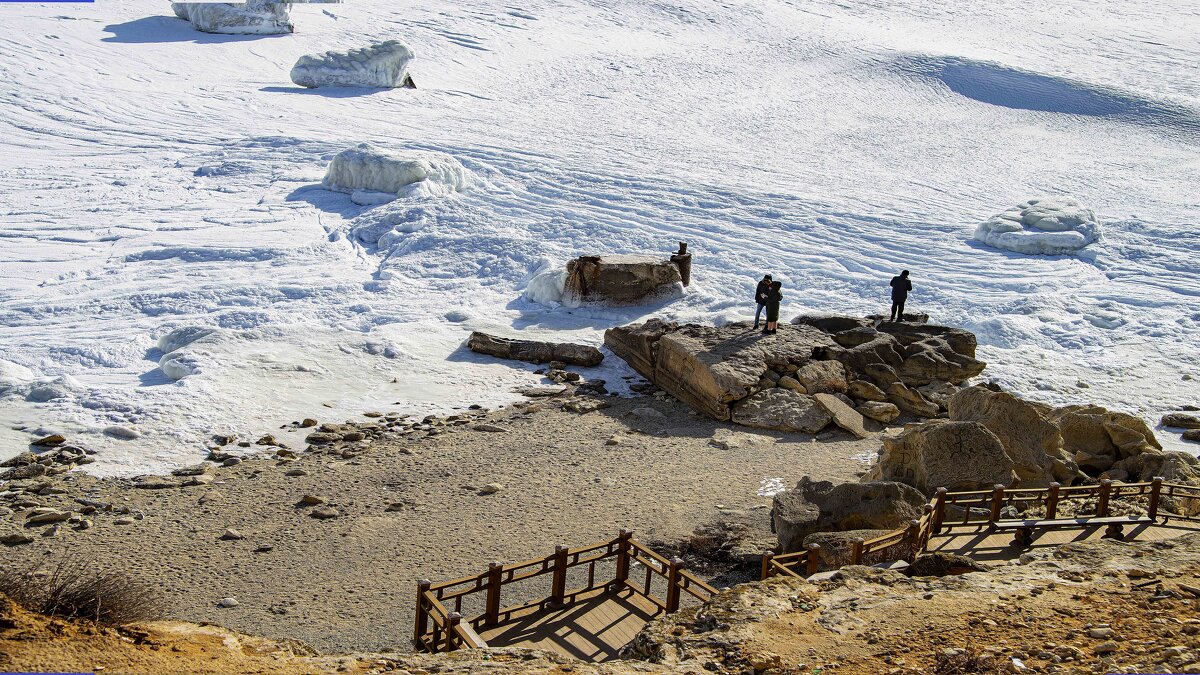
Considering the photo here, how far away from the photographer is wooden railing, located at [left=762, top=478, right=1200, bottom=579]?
9.34 metres

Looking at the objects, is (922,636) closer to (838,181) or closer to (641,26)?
(838,181)

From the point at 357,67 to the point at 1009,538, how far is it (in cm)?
2651

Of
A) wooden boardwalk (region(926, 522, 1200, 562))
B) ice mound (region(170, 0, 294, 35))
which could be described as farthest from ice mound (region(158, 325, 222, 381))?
ice mound (region(170, 0, 294, 35))

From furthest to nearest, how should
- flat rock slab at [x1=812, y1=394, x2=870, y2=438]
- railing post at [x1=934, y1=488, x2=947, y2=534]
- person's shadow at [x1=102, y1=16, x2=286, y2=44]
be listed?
person's shadow at [x1=102, y1=16, x2=286, y2=44] → flat rock slab at [x1=812, y1=394, x2=870, y2=438] → railing post at [x1=934, y1=488, x2=947, y2=534]

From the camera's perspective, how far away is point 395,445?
14.6 m

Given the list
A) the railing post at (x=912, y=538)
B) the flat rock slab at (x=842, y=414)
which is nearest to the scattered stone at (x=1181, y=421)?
the flat rock slab at (x=842, y=414)

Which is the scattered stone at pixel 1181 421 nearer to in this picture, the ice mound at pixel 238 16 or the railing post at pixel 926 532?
the railing post at pixel 926 532

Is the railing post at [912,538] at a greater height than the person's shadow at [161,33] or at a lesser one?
lesser

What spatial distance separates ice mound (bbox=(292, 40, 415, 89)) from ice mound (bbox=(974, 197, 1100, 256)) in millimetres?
17001

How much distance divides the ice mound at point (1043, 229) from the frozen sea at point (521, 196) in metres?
0.43

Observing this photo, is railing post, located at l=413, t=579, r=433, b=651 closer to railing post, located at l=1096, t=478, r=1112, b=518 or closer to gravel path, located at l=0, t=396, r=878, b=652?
gravel path, located at l=0, t=396, r=878, b=652

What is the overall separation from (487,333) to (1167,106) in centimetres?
2675

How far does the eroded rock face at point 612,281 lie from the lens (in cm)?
2034

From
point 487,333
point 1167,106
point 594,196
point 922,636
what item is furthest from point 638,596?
point 1167,106
